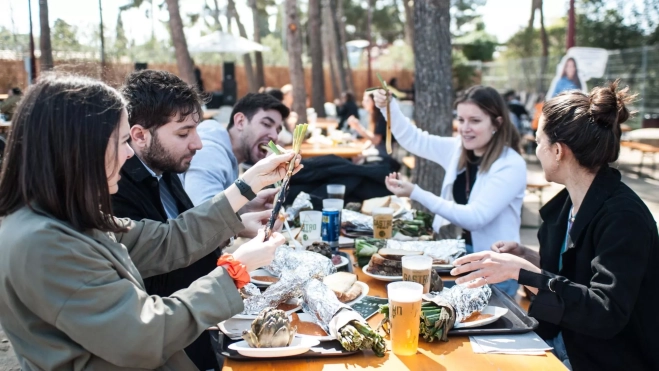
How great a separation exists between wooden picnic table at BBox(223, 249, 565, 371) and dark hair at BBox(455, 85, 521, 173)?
6.55 ft

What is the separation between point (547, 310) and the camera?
2102 millimetres

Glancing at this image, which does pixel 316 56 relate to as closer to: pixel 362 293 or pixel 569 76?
pixel 569 76

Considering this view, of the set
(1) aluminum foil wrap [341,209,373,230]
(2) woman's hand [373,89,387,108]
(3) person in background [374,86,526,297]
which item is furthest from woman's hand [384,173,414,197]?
(2) woman's hand [373,89,387,108]

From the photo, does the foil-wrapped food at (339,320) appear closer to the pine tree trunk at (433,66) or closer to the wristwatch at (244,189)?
the wristwatch at (244,189)

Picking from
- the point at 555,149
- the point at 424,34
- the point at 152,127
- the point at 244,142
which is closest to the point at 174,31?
the point at 424,34

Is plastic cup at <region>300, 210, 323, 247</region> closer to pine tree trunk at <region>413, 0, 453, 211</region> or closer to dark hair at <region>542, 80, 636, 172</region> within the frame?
dark hair at <region>542, 80, 636, 172</region>

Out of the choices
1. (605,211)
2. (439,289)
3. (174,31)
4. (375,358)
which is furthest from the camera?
(174,31)

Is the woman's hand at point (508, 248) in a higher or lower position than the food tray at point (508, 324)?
higher

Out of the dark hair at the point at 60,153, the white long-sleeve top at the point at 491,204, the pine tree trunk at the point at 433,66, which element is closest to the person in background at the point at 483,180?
the white long-sleeve top at the point at 491,204

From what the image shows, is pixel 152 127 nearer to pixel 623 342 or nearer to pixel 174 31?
pixel 623 342

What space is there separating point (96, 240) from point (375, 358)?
0.94 m

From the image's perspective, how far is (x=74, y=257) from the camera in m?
1.46

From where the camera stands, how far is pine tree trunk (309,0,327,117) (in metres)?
14.3

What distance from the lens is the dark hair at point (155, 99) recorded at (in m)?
2.68
